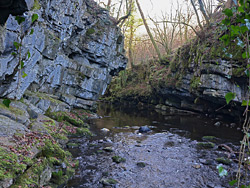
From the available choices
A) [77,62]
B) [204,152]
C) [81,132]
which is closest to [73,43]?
[77,62]

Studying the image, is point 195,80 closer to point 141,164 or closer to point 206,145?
point 206,145

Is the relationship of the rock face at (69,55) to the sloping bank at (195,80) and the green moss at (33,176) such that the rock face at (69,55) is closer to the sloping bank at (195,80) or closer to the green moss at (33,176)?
the green moss at (33,176)

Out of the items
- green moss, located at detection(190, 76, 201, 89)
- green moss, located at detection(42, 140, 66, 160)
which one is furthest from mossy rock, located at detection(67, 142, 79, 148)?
green moss, located at detection(190, 76, 201, 89)

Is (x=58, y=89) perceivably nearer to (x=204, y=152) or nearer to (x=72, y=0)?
(x=72, y=0)

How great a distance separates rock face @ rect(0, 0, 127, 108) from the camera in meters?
9.54

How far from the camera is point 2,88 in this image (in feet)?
28.1

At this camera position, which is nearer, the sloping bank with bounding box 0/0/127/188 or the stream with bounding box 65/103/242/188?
the sloping bank with bounding box 0/0/127/188

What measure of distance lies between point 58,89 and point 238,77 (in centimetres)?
1443

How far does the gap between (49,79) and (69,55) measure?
4.84m

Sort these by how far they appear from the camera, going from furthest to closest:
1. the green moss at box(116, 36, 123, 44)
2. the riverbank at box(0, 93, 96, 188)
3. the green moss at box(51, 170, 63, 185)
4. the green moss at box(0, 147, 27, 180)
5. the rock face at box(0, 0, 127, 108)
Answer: the green moss at box(116, 36, 123, 44) → the rock face at box(0, 0, 127, 108) → the green moss at box(51, 170, 63, 185) → the riverbank at box(0, 93, 96, 188) → the green moss at box(0, 147, 27, 180)

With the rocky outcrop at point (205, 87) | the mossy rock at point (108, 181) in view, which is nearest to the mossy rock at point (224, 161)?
the mossy rock at point (108, 181)

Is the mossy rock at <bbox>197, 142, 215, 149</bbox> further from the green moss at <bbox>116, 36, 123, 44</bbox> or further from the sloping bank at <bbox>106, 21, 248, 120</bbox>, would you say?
the green moss at <bbox>116, 36, 123, 44</bbox>

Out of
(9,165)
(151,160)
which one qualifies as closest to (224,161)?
(151,160)

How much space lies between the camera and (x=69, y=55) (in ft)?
62.8
